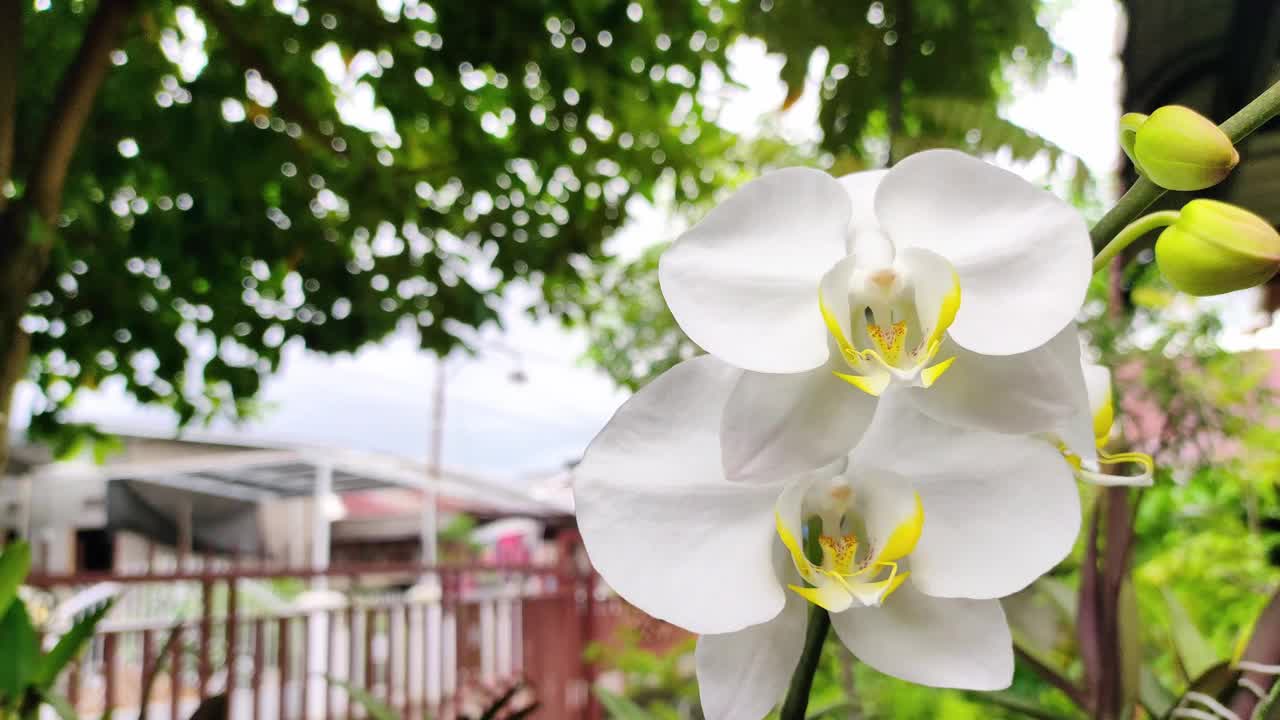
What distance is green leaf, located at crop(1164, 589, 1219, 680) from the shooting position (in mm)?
608

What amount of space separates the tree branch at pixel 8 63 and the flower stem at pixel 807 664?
1.14 m

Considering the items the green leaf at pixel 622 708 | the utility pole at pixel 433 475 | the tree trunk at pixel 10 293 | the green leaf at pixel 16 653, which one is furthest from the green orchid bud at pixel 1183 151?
the utility pole at pixel 433 475

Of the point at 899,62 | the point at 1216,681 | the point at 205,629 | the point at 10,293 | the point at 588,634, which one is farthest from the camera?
the point at 588,634

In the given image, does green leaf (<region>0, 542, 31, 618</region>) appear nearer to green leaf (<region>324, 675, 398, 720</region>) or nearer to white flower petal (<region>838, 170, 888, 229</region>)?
green leaf (<region>324, 675, 398, 720</region>)

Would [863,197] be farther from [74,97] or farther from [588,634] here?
[588,634]

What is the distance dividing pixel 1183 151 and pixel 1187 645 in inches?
21.7

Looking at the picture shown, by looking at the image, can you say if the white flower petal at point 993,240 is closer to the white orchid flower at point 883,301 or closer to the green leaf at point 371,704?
the white orchid flower at point 883,301

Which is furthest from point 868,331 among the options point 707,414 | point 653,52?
point 653,52

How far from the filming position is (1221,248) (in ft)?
0.66

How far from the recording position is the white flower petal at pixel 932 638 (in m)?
0.22

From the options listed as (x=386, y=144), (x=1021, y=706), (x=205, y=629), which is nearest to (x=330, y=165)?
(x=386, y=144)

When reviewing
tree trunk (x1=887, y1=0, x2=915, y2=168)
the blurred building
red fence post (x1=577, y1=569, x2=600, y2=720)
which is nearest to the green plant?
tree trunk (x1=887, y1=0, x2=915, y2=168)

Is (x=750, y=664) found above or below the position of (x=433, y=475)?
above

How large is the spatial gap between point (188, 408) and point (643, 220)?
123 centimetres
